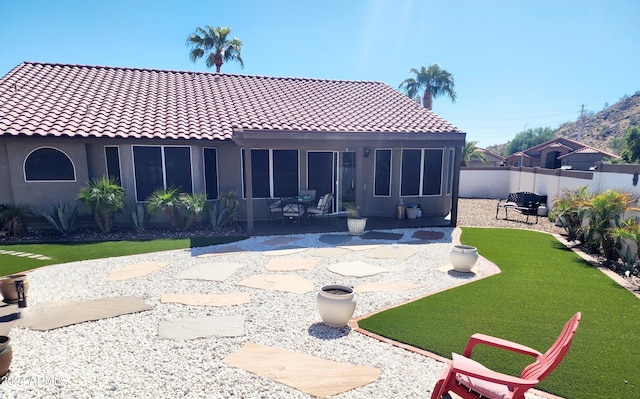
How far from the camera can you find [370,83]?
1681 cm

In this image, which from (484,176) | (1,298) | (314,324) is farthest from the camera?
(484,176)

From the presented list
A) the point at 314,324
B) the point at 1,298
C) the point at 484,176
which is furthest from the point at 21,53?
the point at 484,176

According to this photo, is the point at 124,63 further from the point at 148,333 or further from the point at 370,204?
the point at 148,333

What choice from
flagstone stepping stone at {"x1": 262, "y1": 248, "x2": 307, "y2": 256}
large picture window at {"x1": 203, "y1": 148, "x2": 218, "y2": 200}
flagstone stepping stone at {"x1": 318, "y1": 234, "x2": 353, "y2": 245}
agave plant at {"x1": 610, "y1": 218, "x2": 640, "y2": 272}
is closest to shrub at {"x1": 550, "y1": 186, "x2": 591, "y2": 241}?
agave plant at {"x1": 610, "y1": 218, "x2": 640, "y2": 272}

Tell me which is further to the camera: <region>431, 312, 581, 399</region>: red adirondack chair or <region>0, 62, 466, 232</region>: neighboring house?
<region>0, 62, 466, 232</region>: neighboring house

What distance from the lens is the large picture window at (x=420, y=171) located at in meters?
12.7

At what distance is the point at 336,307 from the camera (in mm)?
4402

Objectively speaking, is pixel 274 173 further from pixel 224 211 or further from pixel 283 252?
pixel 283 252

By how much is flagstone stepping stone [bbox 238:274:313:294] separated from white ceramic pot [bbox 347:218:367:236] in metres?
3.67

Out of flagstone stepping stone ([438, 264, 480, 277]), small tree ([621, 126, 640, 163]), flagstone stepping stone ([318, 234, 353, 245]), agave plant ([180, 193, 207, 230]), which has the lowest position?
flagstone stepping stone ([438, 264, 480, 277])

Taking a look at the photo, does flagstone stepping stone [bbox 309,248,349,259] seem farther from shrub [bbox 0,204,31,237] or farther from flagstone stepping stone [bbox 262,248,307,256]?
shrub [bbox 0,204,31,237]

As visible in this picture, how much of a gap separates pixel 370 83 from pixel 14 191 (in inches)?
584

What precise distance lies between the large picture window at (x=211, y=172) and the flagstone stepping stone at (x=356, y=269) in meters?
6.24

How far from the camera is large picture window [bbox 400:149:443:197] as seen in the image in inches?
500
